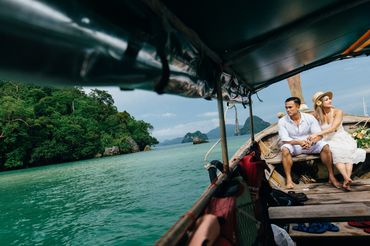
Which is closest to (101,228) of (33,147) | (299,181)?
(299,181)

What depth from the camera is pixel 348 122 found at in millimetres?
6559

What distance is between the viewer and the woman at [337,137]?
13.9 ft

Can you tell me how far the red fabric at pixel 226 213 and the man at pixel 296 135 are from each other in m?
3.24

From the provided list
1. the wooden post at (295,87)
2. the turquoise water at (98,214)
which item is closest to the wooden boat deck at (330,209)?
the wooden post at (295,87)

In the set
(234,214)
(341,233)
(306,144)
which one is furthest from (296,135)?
(234,214)

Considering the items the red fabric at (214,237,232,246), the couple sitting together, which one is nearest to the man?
the couple sitting together

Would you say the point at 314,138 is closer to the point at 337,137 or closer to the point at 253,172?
the point at 337,137

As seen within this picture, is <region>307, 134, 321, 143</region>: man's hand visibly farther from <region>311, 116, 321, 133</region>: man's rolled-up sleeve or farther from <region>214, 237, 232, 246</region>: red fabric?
<region>214, 237, 232, 246</region>: red fabric

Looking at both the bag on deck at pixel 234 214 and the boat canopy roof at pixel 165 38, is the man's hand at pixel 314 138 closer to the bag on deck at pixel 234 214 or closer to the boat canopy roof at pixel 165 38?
the boat canopy roof at pixel 165 38

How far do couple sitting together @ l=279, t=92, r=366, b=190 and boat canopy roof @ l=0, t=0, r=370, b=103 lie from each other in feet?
4.56

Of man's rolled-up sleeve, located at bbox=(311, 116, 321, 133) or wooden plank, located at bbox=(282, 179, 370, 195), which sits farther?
man's rolled-up sleeve, located at bbox=(311, 116, 321, 133)

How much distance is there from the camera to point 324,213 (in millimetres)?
2504

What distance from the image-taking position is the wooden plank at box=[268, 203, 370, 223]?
238 centimetres

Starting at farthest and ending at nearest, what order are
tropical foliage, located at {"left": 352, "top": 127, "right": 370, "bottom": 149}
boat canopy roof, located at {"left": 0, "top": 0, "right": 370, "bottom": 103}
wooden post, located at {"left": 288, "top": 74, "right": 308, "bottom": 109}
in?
wooden post, located at {"left": 288, "top": 74, "right": 308, "bottom": 109}, tropical foliage, located at {"left": 352, "top": 127, "right": 370, "bottom": 149}, boat canopy roof, located at {"left": 0, "top": 0, "right": 370, "bottom": 103}
